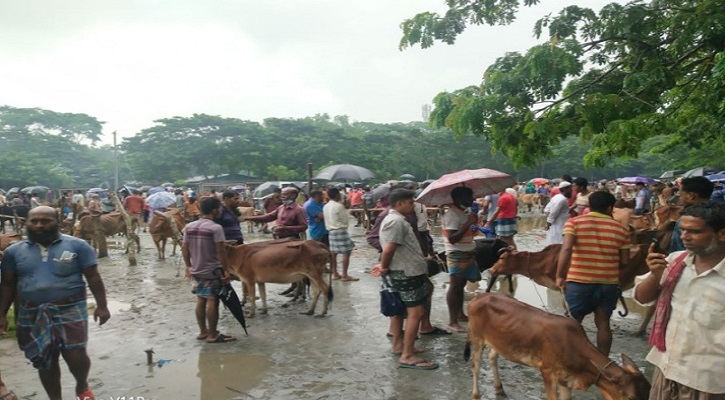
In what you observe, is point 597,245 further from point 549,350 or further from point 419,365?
point 419,365

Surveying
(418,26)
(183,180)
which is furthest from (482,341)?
(183,180)

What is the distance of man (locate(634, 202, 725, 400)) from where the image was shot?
8.36 feet

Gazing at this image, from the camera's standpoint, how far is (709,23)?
18.8 ft

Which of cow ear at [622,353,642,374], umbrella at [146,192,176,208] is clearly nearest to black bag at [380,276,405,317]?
cow ear at [622,353,642,374]

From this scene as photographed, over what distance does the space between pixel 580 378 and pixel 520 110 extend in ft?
14.0

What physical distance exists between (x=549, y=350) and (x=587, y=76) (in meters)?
5.26

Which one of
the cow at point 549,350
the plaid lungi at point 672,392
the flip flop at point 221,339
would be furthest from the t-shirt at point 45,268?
the plaid lungi at point 672,392

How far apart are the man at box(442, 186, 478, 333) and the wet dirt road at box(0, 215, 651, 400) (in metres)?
0.44

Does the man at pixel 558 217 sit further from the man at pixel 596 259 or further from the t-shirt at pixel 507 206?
the man at pixel 596 259

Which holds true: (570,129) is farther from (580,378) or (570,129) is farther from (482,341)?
(580,378)

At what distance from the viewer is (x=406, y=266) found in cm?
530

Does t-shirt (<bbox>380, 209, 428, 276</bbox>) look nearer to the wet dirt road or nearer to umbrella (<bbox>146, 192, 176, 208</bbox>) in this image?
the wet dirt road

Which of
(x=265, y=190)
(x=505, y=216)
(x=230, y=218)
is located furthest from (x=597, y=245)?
(x=265, y=190)

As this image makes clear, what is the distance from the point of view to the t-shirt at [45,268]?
4.07m
